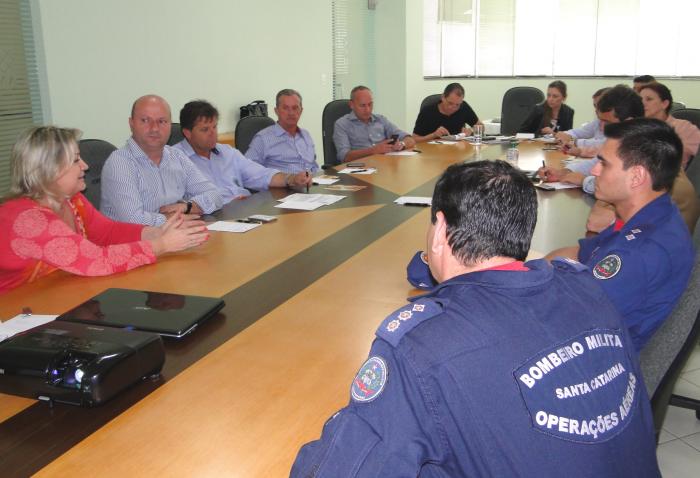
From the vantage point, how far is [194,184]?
3.45 m

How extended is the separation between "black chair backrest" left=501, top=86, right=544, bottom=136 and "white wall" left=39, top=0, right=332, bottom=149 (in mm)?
2078

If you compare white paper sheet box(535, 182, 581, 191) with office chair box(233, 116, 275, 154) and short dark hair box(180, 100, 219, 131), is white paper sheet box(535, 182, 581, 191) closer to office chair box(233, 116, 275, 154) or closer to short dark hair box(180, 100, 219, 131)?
short dark hair box(180, 100, 219, 131)

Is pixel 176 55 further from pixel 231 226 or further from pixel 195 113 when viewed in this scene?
pixel 231 226

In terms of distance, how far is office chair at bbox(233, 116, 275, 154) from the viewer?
466cm

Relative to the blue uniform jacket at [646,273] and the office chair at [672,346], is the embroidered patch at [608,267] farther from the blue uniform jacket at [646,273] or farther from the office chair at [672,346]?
the office chair at [672,346]

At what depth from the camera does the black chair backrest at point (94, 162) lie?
3.23m

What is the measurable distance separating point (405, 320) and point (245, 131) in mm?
3964

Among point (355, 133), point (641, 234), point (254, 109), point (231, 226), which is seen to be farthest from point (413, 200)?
point (254, 109)

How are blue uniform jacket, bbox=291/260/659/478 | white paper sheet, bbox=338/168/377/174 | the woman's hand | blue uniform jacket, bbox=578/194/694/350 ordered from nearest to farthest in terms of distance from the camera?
blue uniform jacket, bbox=291/260/659/478 < blue uniform jacket, bbox=578/194/694/350 < the woman's hand < white paper sheet, bbox=338/168/377/174

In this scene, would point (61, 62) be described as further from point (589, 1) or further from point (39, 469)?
point (589, 1)

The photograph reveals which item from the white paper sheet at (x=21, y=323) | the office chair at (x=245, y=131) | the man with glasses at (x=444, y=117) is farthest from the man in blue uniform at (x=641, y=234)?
the man with glasses at (x=444, y=117)

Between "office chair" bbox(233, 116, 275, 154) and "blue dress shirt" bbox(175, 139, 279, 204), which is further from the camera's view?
"office chair" bbox(233, 116, 275, 154)

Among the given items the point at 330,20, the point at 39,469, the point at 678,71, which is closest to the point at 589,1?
the point at 678,71

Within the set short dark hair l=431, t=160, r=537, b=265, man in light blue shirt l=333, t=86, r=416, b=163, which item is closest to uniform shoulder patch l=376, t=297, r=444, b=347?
short dark hair l=431, t=160, r=537, b=265
